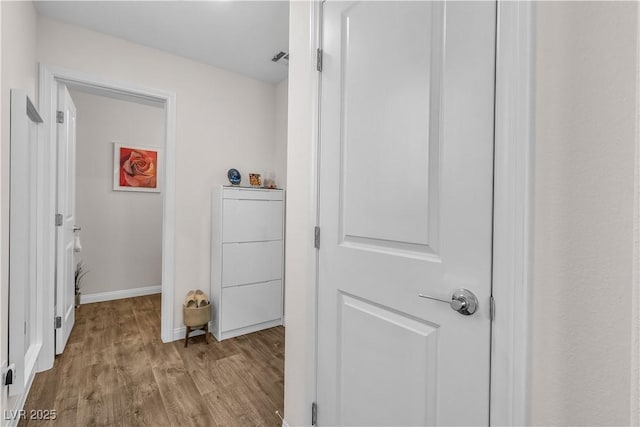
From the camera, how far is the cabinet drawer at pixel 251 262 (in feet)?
9.06

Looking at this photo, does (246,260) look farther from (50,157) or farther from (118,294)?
(118,294)

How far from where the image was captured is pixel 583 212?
0.63 m

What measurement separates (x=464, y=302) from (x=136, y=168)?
4.27 metres

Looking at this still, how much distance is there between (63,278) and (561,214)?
310cm

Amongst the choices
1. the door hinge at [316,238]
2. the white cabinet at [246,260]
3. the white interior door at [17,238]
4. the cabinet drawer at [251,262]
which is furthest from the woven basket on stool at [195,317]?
the door hinge at [316,238]

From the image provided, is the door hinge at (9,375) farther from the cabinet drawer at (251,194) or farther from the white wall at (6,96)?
the cabinet drawer at (251,194)

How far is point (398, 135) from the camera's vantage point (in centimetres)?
102

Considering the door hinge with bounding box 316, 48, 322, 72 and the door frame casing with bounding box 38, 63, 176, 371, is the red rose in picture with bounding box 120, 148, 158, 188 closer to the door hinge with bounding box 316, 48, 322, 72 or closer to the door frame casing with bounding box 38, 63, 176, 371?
the door frame casing with bounding box 38, 63, 176, 371

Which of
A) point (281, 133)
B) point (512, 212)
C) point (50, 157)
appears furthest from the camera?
point (281, 133)

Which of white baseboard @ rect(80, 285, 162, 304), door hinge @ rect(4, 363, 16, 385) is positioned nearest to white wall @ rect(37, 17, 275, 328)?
door hinge @ rect(4, 363, 16, 385)

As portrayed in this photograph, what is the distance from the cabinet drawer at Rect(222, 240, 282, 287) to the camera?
276cm

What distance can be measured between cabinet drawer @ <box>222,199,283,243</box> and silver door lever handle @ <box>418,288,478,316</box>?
225 cm

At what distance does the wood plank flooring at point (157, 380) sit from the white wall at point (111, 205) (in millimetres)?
1042

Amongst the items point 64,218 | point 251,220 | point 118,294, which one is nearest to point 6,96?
point 64,218
